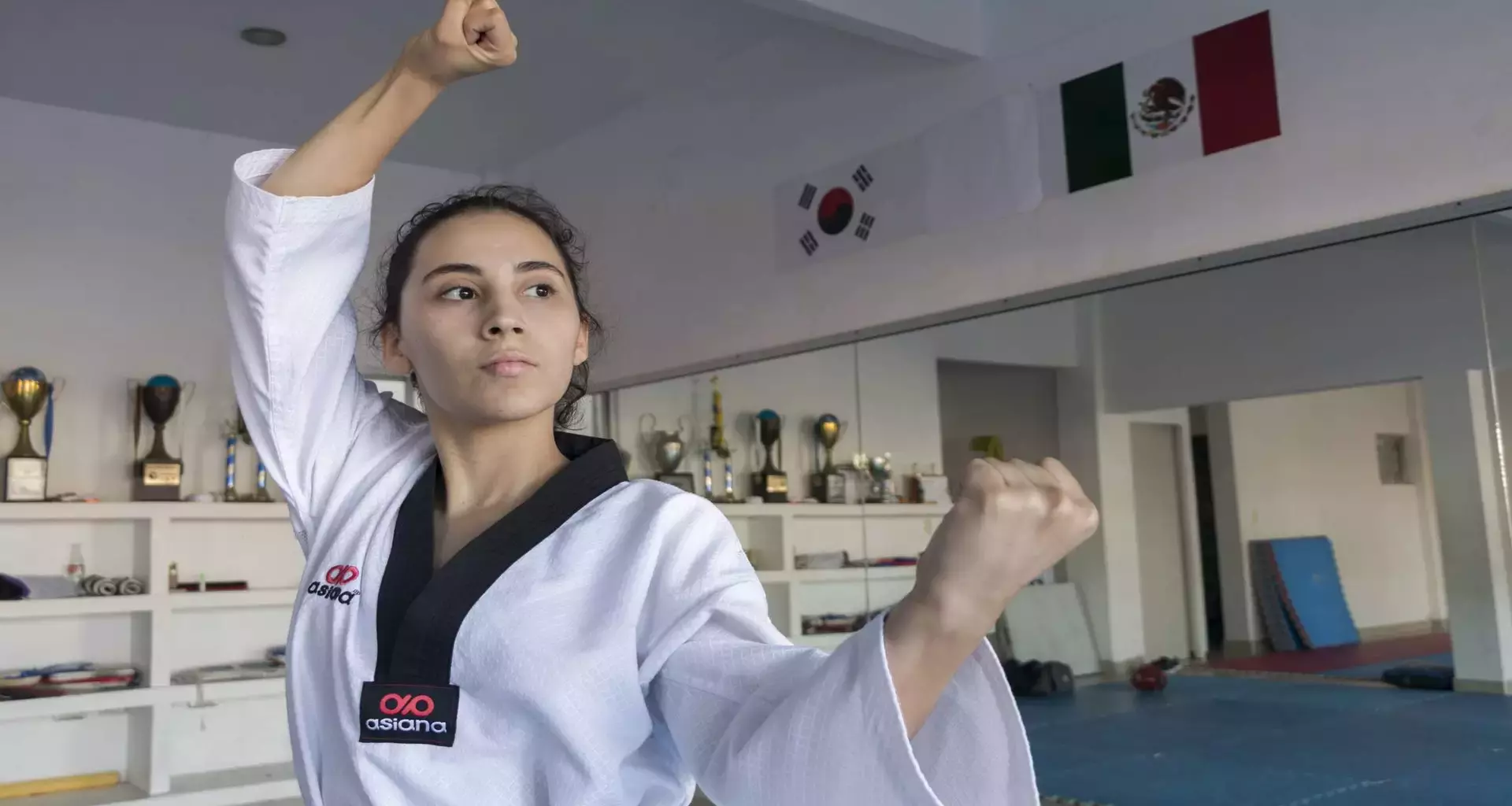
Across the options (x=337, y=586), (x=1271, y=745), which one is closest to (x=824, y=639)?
(x=1271, y=745)

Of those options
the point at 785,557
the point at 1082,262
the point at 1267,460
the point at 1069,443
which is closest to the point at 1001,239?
the point at 1082,262

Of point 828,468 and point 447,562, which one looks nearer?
point 447,562

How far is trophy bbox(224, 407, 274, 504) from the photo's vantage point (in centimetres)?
440

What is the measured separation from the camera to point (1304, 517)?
269 centimetres

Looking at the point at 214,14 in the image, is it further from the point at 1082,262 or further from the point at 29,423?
the point at 1082,262

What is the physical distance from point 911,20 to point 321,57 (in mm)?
2230

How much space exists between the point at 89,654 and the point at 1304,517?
418 centimetres

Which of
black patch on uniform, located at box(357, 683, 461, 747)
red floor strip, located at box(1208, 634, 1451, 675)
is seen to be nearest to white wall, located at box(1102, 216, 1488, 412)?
red floor strip, located at box(1208, 634, 1451, 675)

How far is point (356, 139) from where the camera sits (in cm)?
92

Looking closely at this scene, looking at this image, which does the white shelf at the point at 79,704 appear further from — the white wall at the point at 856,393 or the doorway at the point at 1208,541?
the doorway at the point at 1208,541

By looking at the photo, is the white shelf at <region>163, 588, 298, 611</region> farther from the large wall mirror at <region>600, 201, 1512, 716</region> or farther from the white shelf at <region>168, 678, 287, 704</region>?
the large wall mirror at <region>600, 201, 1512, 716</region>

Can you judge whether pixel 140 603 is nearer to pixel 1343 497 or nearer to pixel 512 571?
pixel 512 571

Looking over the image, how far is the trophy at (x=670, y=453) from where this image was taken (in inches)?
184

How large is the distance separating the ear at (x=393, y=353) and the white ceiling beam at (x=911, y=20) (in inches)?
92.3
